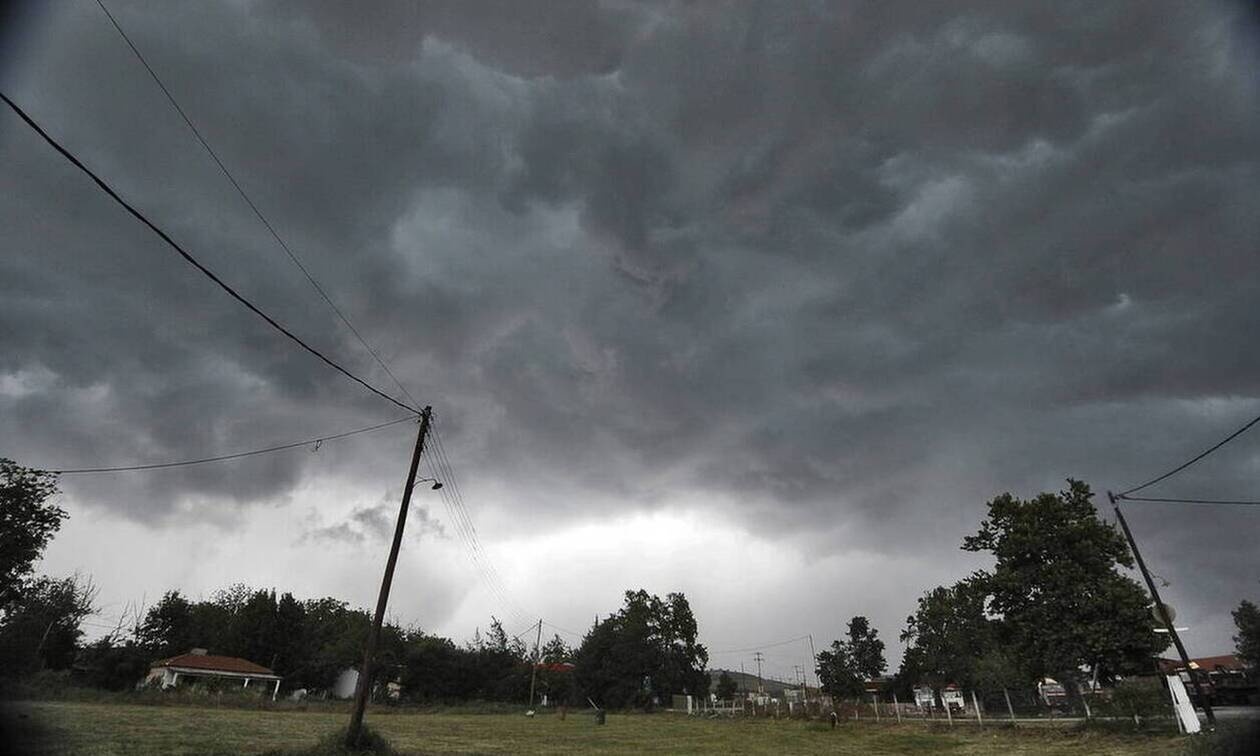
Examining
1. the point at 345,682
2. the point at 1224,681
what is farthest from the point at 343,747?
the point at 1224,681

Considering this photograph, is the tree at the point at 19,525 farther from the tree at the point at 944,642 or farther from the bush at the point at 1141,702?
the tree at the point at 944,642

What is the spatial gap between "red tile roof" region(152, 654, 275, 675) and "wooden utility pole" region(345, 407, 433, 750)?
6599cm

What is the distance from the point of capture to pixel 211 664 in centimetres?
7094

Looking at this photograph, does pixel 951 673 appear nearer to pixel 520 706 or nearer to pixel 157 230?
pixel 520 706

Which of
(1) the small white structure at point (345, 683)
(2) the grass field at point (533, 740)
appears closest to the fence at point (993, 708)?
(2) the grass field at point (533, 740)

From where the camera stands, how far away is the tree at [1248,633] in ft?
218

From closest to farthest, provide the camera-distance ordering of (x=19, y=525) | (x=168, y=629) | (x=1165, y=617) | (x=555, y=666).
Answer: (x=1165, y=617)
(x=19, y=525)
(x=168, y=629)
(x=555, y=666)

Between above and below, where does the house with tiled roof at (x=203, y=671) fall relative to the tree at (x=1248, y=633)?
below

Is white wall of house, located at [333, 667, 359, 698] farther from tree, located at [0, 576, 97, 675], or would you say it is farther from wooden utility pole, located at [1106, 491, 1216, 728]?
wooden utility pole, located at [1106, 491, 1216, 728]

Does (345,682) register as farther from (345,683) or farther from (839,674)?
(839,674)

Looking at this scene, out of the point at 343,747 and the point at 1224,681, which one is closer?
the point at 343,747

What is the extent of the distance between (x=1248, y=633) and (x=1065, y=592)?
235 ft

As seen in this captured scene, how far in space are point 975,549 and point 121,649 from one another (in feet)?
303

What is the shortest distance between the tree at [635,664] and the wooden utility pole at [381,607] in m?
69.7
